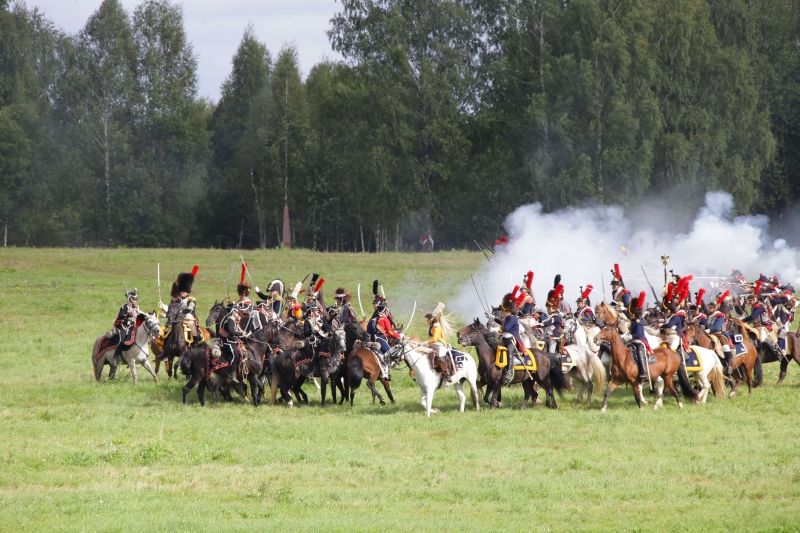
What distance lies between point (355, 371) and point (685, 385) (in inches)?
288

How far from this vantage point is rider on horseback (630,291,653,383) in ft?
64.4

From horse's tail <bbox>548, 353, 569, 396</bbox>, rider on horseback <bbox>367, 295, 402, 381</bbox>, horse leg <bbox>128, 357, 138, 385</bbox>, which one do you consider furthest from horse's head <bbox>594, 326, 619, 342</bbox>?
horse leg <bbox>128, 357, 138, 385</bbox>

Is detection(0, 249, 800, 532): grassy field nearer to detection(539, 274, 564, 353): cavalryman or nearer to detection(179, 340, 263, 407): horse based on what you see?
detection(179, 340, 263, 407): horse

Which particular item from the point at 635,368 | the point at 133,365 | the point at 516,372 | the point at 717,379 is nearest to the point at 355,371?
the point at 516,372

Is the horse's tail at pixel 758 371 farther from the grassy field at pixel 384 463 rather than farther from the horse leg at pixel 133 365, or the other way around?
the horse leg at pixel 133 365

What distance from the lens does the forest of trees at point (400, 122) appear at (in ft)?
175

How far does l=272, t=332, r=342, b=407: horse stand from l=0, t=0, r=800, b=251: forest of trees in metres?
33.3

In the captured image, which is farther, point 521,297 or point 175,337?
point 521,297

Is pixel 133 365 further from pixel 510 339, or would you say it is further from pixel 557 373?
pixel 557 373

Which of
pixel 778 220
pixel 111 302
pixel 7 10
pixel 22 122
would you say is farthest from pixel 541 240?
pixel 7 10

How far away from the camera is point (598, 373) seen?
20.4 metres

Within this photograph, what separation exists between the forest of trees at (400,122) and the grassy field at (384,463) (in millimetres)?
31445

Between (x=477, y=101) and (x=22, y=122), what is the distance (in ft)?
109

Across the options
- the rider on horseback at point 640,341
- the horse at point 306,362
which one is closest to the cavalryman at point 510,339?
the rider on horseback at point 640,341
